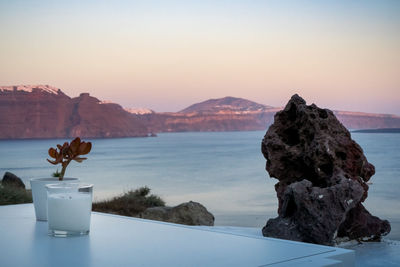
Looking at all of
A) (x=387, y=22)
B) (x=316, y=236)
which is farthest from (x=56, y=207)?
(x=387, y=22)

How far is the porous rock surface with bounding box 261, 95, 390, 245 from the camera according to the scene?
491 centimetres

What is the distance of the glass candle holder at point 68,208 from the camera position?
1911 mm

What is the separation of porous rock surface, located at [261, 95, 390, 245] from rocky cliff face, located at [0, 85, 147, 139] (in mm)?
73068

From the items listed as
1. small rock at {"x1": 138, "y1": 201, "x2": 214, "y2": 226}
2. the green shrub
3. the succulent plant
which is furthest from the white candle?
the green shrub

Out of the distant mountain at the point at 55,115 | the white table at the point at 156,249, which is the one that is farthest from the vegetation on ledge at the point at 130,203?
the distant mountain at the point at 55,115

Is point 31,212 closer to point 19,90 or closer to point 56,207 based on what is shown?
point 56,207

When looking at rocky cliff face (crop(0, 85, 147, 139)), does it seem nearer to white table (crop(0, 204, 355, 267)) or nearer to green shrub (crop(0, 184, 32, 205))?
green shrub (crop(0, 184, 32, 205))

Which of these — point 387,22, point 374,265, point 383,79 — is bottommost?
point 374,265

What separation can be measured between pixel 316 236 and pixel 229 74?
1989 inches

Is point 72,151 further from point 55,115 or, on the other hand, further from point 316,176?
point 55,115

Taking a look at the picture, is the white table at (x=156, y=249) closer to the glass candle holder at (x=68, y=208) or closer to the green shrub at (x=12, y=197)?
the glass candle holder at (x=68, y=208)

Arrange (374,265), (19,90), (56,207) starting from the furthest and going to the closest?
(19,90) → (374,265) → (56,207)

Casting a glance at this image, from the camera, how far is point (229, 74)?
54.9 m

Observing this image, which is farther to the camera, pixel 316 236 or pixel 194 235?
pixel 316 236
